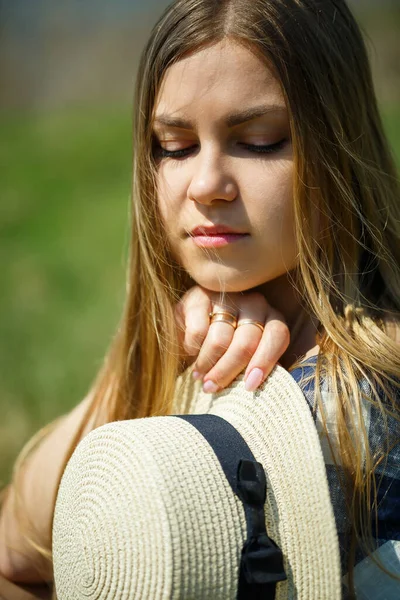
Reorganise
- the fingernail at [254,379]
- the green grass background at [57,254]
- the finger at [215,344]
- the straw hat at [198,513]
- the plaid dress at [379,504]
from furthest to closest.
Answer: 1. the green grass background at [57,254]
2. the finger at [215,344]
3. the fingernail at [254,379]
4. the plaid dress at [379,504]
5. the straw hat at [198,513]

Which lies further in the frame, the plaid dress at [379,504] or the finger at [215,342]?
the finger at [215,342]

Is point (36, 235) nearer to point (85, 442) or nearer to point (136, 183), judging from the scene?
point (136, 183)

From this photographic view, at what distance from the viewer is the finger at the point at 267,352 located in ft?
5.33

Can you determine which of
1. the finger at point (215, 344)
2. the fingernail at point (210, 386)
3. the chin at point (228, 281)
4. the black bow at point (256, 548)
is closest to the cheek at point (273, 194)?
the chin at point (228, 281)

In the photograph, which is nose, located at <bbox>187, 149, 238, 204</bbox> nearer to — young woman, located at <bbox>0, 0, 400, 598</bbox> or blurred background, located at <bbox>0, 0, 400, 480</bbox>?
young woman, located at <bbox>0, 0, 400, 598</bbox>

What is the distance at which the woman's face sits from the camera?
1.62 m

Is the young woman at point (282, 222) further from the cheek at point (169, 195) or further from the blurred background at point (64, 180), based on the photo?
the blurred background at point (64, 180)

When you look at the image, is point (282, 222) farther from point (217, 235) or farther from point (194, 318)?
point (194, 318)

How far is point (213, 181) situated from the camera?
162 centimetres

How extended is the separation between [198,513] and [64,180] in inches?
204

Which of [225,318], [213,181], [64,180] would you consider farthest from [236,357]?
[64,180]

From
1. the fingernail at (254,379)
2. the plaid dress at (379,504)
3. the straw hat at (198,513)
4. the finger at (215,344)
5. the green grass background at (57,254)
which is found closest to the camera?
the straw hat at (198,513)

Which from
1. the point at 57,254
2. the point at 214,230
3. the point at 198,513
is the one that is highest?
the point at 214,230

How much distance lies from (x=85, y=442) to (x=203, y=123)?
66 cm
